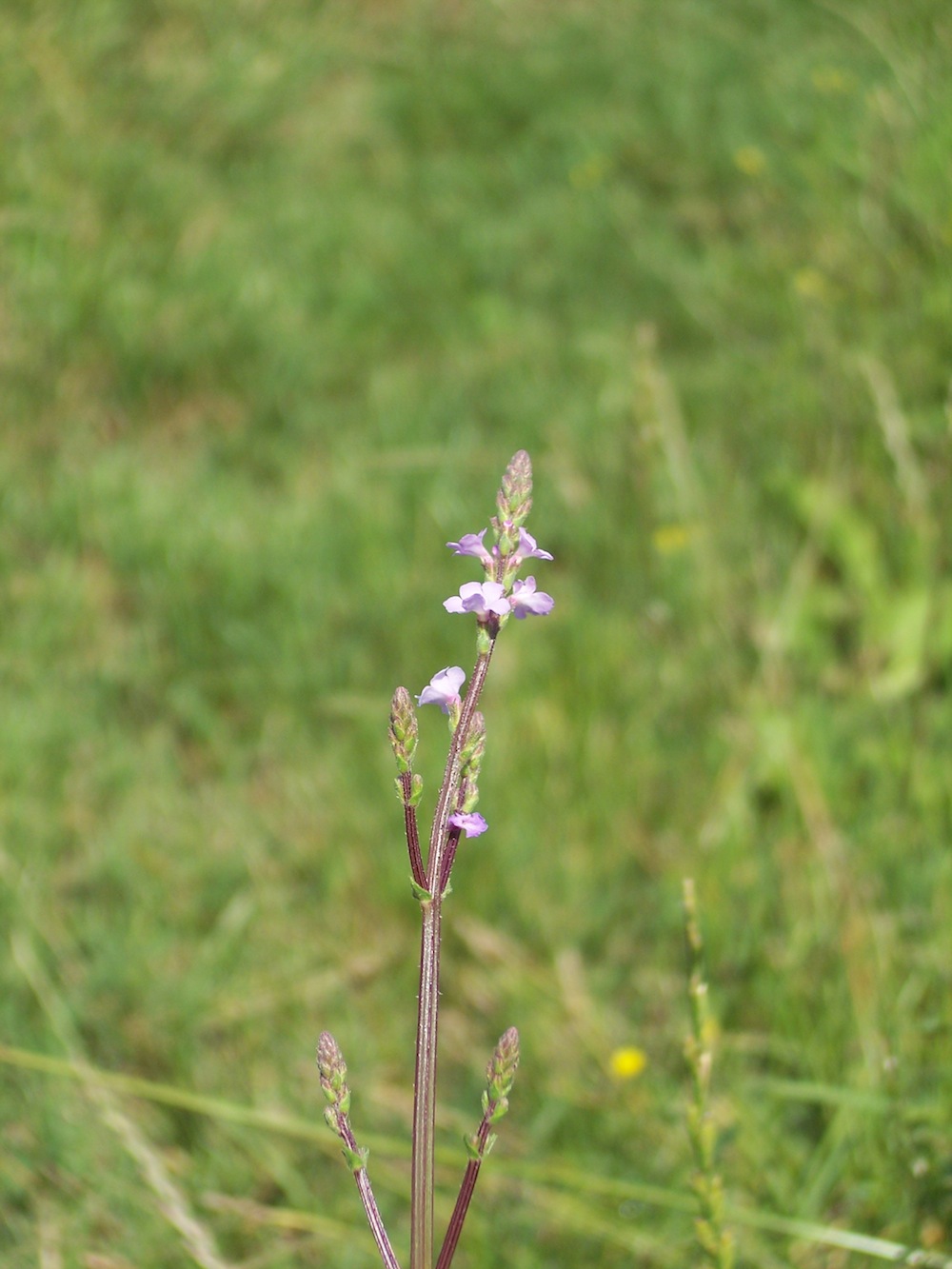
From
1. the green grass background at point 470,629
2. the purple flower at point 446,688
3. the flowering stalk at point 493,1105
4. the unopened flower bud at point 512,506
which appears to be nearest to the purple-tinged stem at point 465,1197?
the flowering stalk at point 493,1105

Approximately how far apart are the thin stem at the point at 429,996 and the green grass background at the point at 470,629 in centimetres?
70

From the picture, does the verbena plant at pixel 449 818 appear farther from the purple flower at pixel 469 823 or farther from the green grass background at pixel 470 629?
the green grass background at pixel 470 629

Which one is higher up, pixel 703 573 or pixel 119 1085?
pixel 703 573

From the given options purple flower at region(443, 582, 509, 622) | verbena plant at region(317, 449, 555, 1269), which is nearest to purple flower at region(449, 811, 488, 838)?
verbena plant at region(317, 449, 555, 1269)

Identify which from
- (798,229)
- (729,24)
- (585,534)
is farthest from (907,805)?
(729,24)

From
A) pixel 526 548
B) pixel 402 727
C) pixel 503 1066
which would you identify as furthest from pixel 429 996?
pixel 526 548

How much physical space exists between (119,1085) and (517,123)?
3.94 m

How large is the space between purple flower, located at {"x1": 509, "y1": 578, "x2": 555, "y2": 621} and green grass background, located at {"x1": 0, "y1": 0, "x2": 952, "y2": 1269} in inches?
36.3

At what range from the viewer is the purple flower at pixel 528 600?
30.9 inches

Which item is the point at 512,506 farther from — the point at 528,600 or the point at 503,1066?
the point at 503,1066

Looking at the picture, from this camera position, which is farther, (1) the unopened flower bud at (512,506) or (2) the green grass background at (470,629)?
(2) the green grass background at (470,629)

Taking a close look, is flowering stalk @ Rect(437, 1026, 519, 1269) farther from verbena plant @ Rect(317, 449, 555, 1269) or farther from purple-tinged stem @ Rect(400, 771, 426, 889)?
purple-tinged stem @ Rect(400, 771, 426, 889)

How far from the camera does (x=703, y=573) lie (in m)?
2.46

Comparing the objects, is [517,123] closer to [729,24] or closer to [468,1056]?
[729,24]
